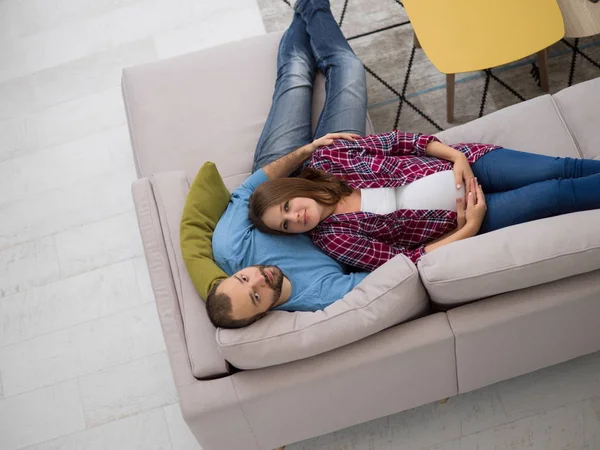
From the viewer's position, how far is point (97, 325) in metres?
2.55

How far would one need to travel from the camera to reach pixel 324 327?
5.35ft

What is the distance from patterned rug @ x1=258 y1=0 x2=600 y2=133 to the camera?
280 cm

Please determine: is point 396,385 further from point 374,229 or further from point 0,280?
point 0,280

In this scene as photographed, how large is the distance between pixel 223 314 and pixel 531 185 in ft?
3.37

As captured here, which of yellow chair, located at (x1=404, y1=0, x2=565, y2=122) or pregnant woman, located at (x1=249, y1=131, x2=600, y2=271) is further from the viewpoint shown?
yellow chair, located at (x1=404, y1=0, x2=565, y2=122)

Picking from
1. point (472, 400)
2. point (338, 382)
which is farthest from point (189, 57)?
point (472, 400)

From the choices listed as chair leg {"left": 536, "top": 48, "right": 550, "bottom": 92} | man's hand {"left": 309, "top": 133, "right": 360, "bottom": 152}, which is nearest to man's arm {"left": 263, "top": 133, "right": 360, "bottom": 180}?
man's hand {"left": 309, "top": 133, "right": 360, "bottom": 152}

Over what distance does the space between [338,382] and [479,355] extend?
16.2 inches

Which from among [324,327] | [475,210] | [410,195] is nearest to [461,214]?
[475,210]

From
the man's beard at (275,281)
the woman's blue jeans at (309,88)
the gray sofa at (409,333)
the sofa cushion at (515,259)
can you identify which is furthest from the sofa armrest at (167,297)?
the sofa cushion at (515,259)

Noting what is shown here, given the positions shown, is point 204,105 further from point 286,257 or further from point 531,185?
point 531,185

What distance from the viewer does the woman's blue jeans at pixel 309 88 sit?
2.30 meters

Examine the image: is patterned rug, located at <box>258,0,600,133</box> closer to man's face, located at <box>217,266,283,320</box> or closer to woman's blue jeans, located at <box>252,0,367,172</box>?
woman's blue jeans, located at <box>252,0,367,172</box>

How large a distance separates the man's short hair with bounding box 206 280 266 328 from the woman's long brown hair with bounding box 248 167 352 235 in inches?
13.8
